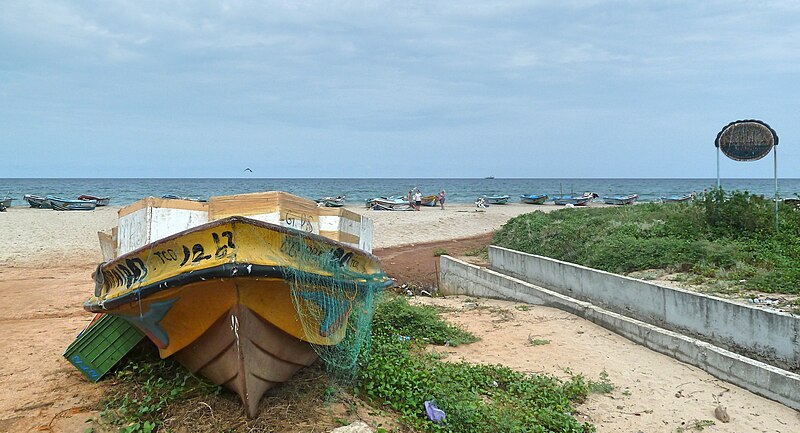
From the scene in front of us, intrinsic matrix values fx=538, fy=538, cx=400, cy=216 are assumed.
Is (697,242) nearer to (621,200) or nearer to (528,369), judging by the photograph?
(528,369)

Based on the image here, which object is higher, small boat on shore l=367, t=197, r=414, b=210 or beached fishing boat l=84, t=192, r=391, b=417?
beached fishing boat l=84, t=192, r=391, b=417

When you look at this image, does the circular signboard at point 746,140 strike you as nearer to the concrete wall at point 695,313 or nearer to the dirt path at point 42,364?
the concrete wall at point 695,313

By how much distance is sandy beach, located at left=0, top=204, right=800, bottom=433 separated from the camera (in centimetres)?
484

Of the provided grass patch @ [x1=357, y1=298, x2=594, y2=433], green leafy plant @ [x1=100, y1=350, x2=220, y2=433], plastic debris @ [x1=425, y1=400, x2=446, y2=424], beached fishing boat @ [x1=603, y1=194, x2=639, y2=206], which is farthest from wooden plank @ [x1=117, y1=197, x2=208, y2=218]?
beached fishing boat @ [x1=603, y1=194, x2=639, y2=206]

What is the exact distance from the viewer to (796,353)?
593cm

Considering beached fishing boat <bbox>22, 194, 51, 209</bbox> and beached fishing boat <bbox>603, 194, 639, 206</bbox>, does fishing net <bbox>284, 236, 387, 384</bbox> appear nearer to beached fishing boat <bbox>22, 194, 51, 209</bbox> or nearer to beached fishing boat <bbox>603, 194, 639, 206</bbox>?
beached fishing boat <bbox>22, 194, 51, 209</bbox>

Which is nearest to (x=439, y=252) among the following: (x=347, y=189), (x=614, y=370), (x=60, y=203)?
(x=614, y=370)

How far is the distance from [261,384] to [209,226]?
56.0 inches

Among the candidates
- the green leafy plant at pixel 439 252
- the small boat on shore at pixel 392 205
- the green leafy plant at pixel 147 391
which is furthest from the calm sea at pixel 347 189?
the green leafy plant at pixel 147 391

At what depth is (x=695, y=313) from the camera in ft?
23.5

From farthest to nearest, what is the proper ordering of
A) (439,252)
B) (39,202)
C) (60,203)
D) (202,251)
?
(39,202) → (60,203) → (439,252) → (202,251)

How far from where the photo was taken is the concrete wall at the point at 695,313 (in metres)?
6.12

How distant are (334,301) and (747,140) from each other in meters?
11.0

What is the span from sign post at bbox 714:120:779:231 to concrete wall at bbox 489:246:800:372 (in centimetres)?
445
